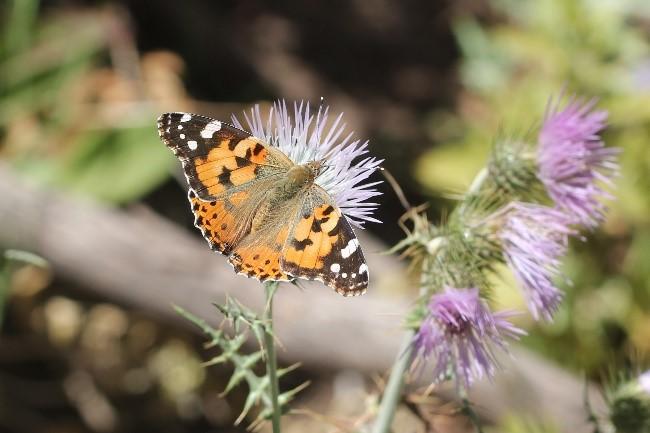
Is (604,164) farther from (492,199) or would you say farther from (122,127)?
(122,127)

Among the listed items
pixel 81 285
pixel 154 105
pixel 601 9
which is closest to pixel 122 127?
pixel 154 105

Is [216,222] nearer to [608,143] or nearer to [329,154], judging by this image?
[329,154]

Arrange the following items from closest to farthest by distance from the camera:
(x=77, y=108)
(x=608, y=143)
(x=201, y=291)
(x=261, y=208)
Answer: (x=261, y=208), (x=201, y=291), (x=608, y=143), (x=77, y=108)

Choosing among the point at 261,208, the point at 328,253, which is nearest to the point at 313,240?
the point at 328,253

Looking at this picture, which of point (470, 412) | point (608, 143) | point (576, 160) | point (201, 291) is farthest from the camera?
point (608, 143)

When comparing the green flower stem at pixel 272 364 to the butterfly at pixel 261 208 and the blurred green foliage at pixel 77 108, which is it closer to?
the butterfly at pixel 261 208

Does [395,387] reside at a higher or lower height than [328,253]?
lower

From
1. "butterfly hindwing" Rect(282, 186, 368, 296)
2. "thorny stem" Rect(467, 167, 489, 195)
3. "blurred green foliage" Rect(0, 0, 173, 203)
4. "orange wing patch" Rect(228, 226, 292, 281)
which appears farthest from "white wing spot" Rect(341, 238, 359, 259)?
"blurred green foliage" Rect(0, 0, 173, 203)
